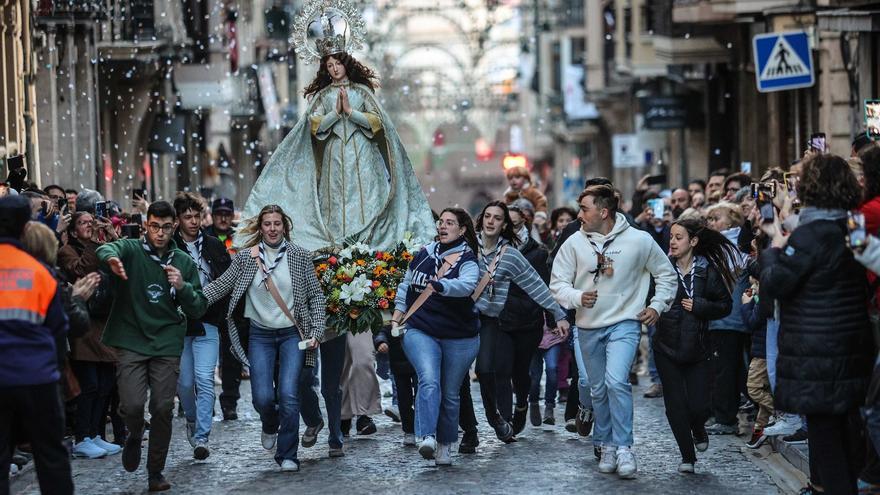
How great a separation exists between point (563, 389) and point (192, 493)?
235 inches

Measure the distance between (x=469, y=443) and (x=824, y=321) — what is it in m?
4.31

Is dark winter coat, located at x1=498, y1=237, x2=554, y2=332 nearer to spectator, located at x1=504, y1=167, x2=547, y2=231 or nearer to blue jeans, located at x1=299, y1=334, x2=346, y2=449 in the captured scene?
blue jeans, located at x1=299, y1=334, x2=346, y2=449

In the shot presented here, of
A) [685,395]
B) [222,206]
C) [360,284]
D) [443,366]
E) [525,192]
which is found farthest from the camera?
[525,192]

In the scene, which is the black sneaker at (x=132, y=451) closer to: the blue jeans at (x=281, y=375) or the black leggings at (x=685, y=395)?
the blue jeans at (x=281, y=375)

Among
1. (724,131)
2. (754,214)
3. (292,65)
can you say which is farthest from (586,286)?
(292,65)

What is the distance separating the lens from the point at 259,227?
→ 12.6 m

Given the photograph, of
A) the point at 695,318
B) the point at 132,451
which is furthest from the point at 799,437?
the point at 132,451

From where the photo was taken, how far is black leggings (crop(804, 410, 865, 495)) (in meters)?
9.69

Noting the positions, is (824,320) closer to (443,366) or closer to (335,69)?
(443,366)

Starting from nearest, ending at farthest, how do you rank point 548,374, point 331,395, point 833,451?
1. point 833,451
2. point 331,395
3. point 548,374

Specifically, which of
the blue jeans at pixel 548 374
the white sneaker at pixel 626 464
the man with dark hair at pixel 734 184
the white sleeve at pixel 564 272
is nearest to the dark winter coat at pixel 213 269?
the white sleeve at pixel 564 272

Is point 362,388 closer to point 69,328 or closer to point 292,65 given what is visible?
point 69,328

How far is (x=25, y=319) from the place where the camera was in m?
9.06

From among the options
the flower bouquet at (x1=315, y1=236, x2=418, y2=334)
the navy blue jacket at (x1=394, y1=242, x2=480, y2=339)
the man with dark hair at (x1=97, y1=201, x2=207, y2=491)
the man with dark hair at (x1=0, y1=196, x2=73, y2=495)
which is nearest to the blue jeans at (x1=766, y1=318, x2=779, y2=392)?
the navy blue jacket at (x1=394, y1=242, x2=480, y2=339)
